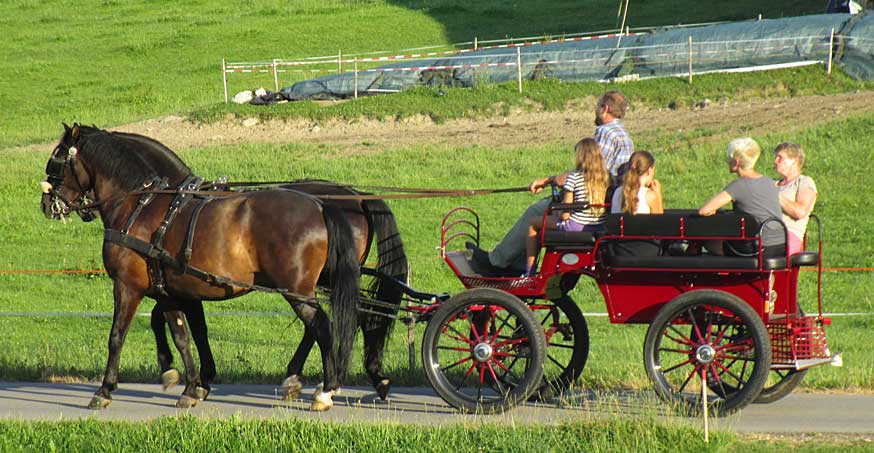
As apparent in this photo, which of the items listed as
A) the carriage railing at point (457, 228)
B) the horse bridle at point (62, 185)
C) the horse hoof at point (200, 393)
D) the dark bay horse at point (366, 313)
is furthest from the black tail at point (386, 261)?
the horse bridle at point (62, 185)

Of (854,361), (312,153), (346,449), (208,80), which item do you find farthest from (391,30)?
(346,449)

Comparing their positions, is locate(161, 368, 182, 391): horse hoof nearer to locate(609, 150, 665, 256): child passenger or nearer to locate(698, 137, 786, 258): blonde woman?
locate(609, 150, 665, 256): child passenger

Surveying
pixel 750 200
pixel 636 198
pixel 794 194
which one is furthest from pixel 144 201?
pixel 794 194

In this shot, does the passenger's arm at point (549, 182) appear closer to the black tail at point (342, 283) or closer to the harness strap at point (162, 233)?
the black tail at point (342, 283)

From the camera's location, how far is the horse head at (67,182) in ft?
31.2

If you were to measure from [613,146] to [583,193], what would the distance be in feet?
1.56

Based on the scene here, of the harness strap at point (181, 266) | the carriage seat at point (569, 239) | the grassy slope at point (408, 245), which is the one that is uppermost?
the carriage seat at point (569, 239)

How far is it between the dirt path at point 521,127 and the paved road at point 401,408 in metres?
15.3

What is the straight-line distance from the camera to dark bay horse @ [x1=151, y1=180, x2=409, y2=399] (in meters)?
9.36

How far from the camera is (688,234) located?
7891 mm

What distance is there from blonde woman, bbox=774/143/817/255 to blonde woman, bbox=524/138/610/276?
1.22m

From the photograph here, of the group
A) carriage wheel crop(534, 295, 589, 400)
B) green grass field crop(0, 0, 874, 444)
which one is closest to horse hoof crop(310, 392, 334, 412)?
green grass field crop(0, 0, 874, 444)

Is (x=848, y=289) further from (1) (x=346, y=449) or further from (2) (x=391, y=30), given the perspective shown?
(2) (x=391, y=30)

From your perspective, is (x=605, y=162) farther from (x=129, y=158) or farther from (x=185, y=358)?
(x=129, y=158)
